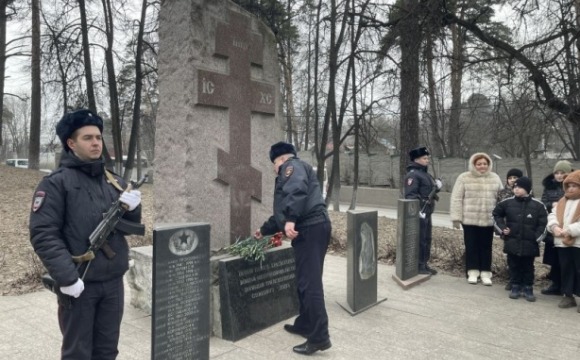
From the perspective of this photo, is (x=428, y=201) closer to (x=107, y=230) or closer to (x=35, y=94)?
(x=107, y=230)

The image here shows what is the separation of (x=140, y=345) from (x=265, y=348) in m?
1.08

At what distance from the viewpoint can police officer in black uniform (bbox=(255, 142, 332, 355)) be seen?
13.0ft

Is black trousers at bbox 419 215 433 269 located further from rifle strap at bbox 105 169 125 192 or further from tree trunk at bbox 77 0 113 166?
tree trunk at bbox 77 0 113 166

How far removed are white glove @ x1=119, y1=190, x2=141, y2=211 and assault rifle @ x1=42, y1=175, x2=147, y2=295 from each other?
0.03 m

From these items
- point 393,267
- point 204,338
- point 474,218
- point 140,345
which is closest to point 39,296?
point 140,345

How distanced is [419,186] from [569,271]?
2265 millimetres

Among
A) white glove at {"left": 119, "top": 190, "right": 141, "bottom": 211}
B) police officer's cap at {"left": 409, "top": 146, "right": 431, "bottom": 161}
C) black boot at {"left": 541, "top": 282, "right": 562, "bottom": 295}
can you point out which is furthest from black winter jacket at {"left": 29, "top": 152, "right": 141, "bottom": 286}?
black boot at {"left": 541, "top": 282, "right": 562, "bottom": 295}

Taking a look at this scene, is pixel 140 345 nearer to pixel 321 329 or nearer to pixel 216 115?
pixel 321 329

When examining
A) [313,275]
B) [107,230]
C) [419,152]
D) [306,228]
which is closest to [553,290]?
[419,152]

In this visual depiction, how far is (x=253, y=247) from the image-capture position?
184 inches

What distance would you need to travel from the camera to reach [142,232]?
3107 mm

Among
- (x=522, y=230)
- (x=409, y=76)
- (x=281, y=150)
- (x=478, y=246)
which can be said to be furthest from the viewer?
(x=409, y=76)

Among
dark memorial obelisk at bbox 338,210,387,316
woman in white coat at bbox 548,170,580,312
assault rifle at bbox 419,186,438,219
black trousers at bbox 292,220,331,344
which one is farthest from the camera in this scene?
assault rifle at bbox 419,186,438,219

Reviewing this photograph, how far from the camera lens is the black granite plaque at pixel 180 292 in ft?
10.1
